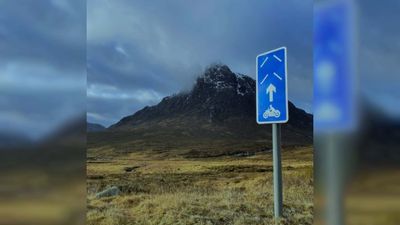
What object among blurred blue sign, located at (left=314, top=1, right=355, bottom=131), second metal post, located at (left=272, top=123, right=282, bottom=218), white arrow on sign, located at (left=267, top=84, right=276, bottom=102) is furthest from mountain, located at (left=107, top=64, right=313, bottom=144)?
blurred blue sign, located at (left=314, top=1, right=355, bottom=131)

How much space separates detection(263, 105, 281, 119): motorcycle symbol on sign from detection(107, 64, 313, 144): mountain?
356cm

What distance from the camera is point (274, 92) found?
14.0ft

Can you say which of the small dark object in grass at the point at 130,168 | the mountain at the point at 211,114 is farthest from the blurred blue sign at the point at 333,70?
the small dark object in grass at the point at 130,168

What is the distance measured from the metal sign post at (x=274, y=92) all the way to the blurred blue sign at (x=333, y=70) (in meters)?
2.59

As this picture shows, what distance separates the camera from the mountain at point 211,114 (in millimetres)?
8219

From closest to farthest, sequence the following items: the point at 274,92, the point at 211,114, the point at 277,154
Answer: the point at 274,92, the point at 277,154, the point at 211,114

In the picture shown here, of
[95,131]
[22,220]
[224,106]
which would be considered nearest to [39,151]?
[22,220]

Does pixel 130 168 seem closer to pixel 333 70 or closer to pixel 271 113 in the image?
pixel 271 113

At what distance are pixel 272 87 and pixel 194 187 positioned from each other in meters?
3.78

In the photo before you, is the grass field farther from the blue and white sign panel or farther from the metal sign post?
the blue and white sign panel

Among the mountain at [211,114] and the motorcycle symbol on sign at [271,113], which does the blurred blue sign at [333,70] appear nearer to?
the motorcycle symbol on sign at [271,113]

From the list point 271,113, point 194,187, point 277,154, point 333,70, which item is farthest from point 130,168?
point 333,70

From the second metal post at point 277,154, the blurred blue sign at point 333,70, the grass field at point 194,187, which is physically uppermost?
the blurred blue sign at point 333,70

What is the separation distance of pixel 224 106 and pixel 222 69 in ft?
2.51
